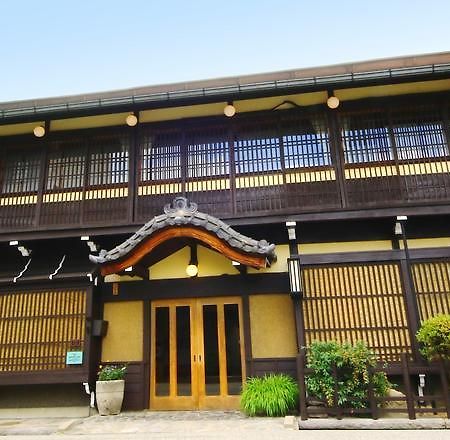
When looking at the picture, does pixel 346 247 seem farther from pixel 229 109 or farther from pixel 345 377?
pixel 229 109

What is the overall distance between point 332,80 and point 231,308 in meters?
5.29

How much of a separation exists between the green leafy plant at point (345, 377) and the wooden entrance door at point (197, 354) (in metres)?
2.10

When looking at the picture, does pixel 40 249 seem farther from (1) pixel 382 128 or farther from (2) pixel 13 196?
(1) pixel 382 128

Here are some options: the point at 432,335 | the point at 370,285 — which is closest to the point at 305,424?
the point at 432,335

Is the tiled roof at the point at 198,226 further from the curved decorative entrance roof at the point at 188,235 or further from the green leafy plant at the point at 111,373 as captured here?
the green leafy plant at the point at 111,373

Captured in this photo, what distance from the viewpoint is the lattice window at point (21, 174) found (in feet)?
31.5

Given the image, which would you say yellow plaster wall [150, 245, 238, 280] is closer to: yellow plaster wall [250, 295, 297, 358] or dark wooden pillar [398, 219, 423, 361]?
yellow plaster wall [250, 295, 297, 358]

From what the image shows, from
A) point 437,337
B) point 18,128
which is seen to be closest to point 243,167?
point 437,337

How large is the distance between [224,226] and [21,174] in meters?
5.41

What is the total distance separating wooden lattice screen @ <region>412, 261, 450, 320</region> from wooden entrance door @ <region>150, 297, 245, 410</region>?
3687 millimetres

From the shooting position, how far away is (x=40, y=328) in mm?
8875

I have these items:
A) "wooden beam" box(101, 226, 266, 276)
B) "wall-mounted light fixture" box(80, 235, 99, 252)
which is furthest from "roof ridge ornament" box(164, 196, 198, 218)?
"wall-mounted light fixture" box(80, 235, 99, 252)

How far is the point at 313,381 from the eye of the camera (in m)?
6.92

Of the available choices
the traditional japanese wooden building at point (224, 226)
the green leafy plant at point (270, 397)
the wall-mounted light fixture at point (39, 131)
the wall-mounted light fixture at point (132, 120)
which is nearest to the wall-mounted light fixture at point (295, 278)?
the traditional japanese wooden building at point (224, 226)
